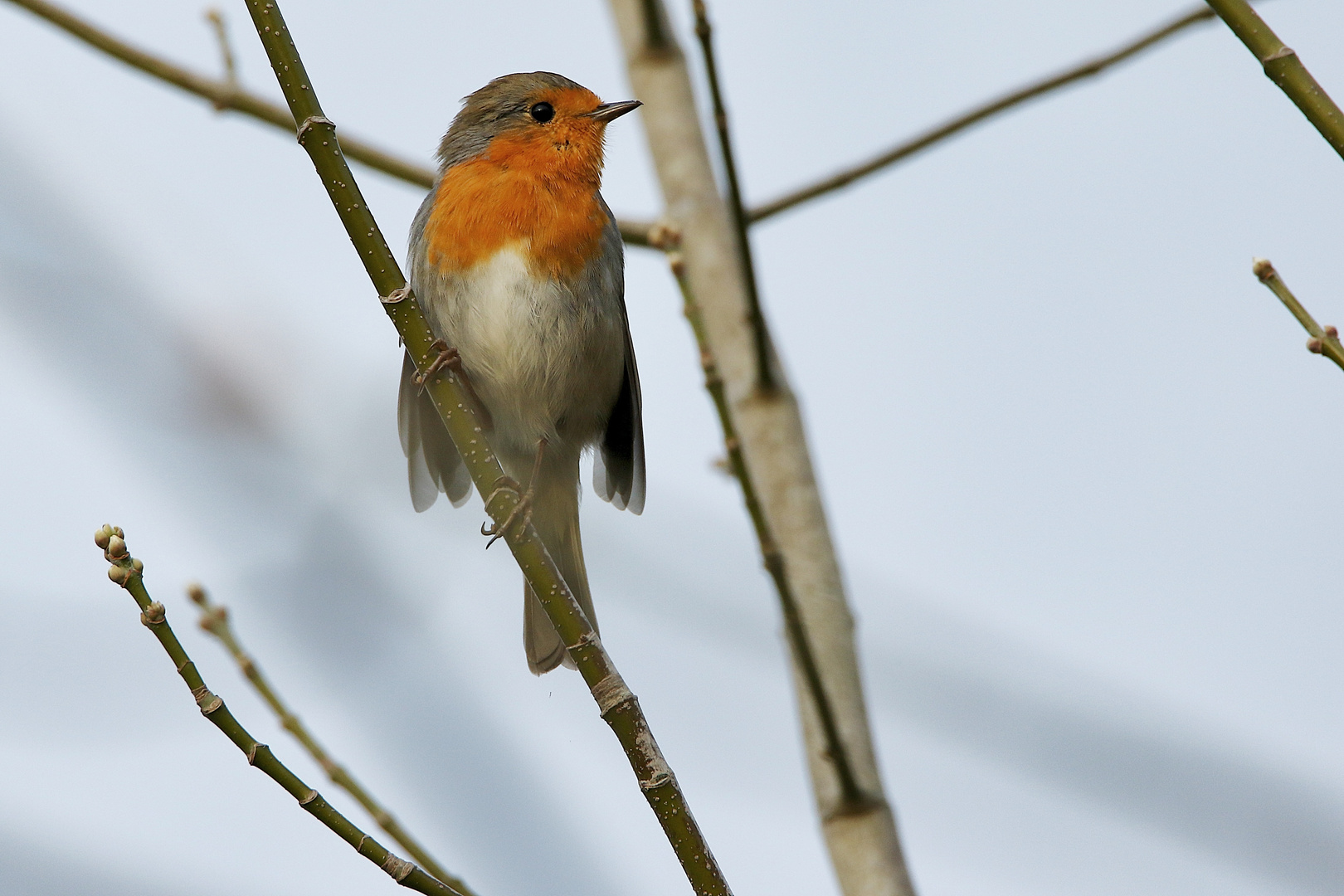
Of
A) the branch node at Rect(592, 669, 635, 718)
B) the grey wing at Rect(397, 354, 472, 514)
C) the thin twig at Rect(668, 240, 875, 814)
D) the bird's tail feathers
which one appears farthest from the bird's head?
the branch node at Rect(592, 669, 635, 718)

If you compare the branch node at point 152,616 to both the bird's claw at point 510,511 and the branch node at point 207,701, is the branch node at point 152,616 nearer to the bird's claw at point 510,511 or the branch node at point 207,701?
the branch node at point 207,701

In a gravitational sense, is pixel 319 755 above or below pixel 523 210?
below

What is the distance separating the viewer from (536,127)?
456cm

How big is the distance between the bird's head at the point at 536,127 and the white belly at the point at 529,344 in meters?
0.48

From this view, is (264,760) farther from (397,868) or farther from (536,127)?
(536,127)

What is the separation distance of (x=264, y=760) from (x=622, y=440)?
8.89ft

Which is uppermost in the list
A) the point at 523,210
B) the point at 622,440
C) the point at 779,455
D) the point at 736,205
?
the point at 523,210

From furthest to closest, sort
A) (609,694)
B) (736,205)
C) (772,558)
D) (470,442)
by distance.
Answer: (736,205) → (772,558) → (470,442) → (609,694)

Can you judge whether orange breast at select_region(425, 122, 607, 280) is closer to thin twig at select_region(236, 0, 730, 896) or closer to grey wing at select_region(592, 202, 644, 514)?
grey wing at select_region(592, 202, 644, 514)

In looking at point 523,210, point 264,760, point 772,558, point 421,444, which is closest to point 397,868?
point 264,760

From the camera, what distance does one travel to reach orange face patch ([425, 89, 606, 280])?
13.3 feet

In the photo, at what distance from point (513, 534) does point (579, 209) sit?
2.07 meters

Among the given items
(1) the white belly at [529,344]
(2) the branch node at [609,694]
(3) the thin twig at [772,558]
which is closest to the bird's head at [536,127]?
(1) the white belly at [529,344]

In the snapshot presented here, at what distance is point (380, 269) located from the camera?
2303mm
